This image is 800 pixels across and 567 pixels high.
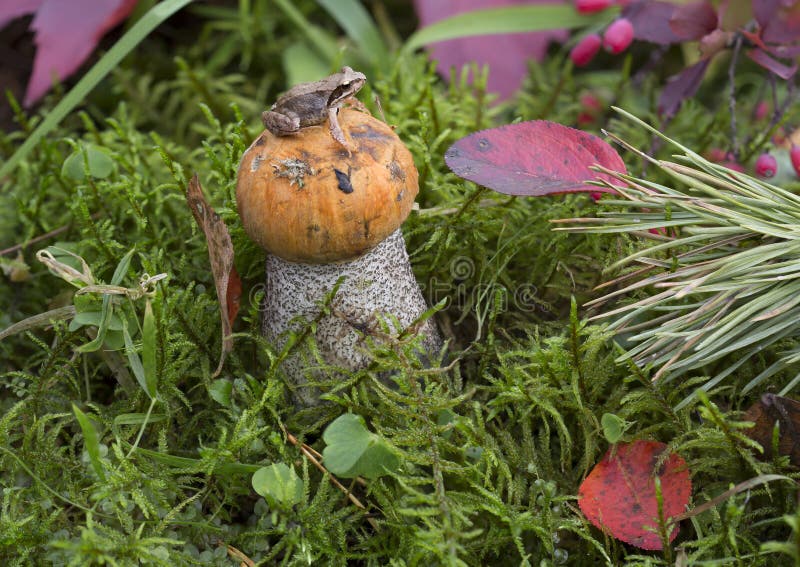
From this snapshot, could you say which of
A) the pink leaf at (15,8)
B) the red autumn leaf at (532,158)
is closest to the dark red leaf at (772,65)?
the red autumn leaf at (532,158)

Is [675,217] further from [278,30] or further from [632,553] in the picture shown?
[278,30]

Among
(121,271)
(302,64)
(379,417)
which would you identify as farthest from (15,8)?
(379,417)

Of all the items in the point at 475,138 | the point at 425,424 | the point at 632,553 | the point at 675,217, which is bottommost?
the point at 632,553

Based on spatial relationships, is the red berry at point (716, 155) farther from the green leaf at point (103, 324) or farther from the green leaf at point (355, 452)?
the green leaf at point (103, 324)

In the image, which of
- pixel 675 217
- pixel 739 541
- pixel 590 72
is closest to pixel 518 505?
pixel 739 541

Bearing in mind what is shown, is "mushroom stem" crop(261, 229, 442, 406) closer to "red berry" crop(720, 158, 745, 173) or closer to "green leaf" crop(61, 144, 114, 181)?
"green leaf" crop(61, 144, 114, 181)

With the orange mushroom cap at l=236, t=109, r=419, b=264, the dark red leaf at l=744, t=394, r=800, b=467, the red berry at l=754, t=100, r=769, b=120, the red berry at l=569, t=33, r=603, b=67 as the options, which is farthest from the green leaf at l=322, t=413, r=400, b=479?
the red berry at l=754, t=100, r=769, b=120

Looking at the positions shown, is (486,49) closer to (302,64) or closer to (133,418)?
(302,64)
